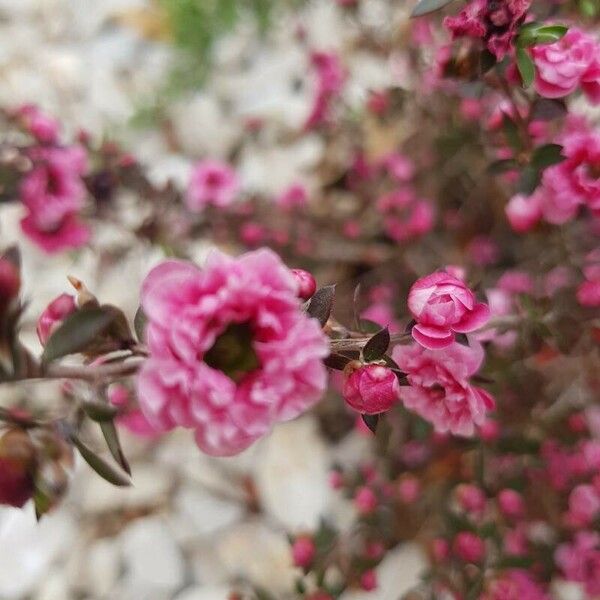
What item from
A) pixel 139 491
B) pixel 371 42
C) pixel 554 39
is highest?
pixel 554 39

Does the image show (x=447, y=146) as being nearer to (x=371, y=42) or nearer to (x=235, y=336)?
(x=371, y=42)

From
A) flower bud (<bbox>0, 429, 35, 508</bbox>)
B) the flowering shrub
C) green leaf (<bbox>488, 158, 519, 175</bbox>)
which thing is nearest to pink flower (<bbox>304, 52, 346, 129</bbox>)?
the flowering shrub

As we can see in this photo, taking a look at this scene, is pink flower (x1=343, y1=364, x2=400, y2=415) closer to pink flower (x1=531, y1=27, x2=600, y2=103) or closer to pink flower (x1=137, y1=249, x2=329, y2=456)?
pink flower (x1=137, y1=249, x2=329, y2=456)

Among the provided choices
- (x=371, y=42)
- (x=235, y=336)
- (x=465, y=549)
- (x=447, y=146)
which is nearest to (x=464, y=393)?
(x=235, y=336)

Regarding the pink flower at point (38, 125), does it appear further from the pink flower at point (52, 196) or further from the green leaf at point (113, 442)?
the green leaf at point (113, 442)

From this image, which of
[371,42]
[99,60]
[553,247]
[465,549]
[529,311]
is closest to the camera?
[529,311]

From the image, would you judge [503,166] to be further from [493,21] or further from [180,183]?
[180,183]

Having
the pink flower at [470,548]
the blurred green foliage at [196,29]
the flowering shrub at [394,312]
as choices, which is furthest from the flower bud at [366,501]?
the blurred green foliage at [196,29]

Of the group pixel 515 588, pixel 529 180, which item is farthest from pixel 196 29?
pixel 515 588
